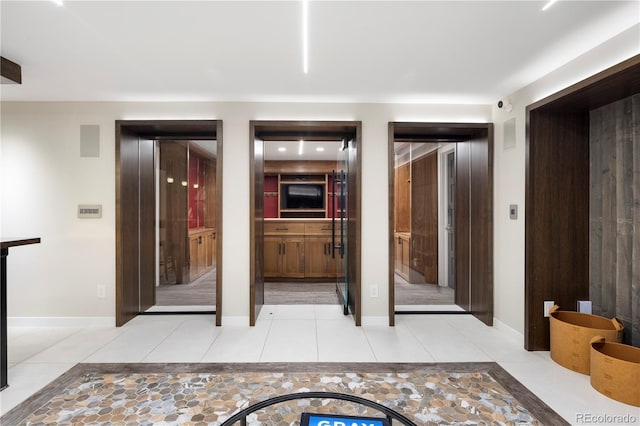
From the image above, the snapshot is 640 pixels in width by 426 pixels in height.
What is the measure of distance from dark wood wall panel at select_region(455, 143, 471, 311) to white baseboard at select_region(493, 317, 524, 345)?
0.48m

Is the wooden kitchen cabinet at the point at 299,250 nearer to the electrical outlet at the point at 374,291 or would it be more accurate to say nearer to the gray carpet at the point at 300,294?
the gray carpet at the point at 300,294

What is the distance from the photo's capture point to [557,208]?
2.91 metres

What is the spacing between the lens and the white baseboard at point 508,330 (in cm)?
312

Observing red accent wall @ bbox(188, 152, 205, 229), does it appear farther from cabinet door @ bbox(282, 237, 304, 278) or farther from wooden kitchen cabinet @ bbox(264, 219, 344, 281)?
cabinet door @ bbox(282, 237, 304, 278)

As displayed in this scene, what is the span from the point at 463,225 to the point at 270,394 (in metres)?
2.97

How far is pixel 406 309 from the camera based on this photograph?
161 inches

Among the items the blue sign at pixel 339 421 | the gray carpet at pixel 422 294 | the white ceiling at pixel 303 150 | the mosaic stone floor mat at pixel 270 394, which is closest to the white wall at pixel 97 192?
the gray carpet at pixel 422 294

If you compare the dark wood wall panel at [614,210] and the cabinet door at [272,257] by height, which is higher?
the dark wood wall panel at [614,210]

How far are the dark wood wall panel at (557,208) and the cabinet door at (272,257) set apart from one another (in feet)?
12.6

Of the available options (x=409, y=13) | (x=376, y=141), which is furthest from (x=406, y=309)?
(x=409, y=13)

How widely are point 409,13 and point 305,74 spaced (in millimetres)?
1112

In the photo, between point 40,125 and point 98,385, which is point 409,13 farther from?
point 40,125

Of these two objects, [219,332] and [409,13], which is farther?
[219,332]
